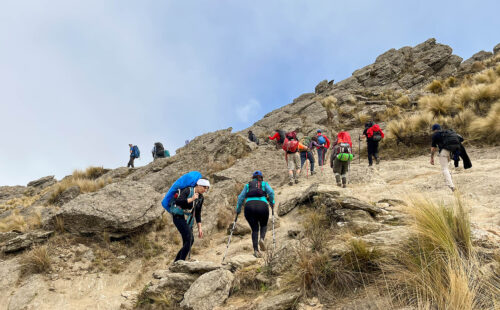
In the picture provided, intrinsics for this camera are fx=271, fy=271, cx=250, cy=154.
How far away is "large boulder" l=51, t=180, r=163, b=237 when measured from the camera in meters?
7.90

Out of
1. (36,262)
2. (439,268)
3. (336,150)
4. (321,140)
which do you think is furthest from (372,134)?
(36,262)

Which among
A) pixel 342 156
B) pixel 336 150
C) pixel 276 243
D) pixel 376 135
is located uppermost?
pixel 376 135

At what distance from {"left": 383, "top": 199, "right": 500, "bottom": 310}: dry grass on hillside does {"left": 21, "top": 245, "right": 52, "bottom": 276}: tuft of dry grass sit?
757cm

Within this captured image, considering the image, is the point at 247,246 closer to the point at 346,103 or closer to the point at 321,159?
the point at 321,159

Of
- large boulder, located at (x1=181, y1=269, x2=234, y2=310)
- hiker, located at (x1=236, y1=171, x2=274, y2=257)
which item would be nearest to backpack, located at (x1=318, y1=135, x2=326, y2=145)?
hiker, located at (x1=236, y1=171, x2=274, y2=257)

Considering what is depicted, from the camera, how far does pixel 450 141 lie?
756 centimetres

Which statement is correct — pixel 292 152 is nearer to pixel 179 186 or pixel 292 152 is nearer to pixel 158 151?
pixel 179 186

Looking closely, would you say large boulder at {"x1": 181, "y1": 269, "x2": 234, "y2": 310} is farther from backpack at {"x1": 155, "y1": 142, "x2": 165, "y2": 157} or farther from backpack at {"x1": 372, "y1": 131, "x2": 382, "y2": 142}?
backpack at {"x1": 155, "y1": 142, "x2": 165, "y2": 157}

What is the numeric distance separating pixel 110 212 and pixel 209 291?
18.3ft

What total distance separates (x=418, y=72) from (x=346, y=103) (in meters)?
12.2

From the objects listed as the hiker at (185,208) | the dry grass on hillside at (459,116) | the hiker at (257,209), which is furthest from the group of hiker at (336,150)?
the hiker at (185,208)

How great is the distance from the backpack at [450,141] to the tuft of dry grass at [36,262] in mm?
10886

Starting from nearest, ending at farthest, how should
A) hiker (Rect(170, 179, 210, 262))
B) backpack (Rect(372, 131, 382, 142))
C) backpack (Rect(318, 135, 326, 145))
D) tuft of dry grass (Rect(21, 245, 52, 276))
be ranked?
hiker (Rect(170, 179, 210, 262)) < tuft of dry grass (Rect(21, 245, 52, 276)) < backpack (Rect(372, 131, 382, 142)) < backpack (Rect(318, 135, 326, 145))

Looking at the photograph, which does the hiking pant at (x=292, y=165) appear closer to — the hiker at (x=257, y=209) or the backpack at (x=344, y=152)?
the backpack at (x=344, y=152)
